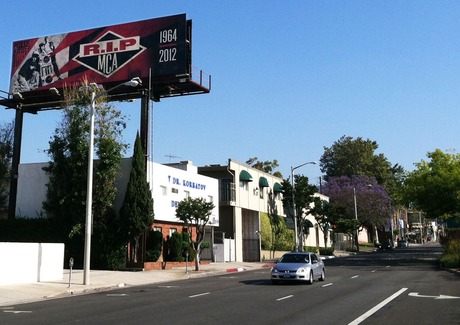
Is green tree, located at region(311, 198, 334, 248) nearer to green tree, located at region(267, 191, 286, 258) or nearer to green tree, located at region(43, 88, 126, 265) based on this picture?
green tree, located at region(267, 191, 286, 258)

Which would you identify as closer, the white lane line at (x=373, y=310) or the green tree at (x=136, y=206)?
the white lane line at (x=373, y=310)

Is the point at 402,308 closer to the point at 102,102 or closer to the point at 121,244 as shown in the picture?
the point at 121,244

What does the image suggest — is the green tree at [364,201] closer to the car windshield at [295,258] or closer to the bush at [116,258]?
the bush at [116,258]

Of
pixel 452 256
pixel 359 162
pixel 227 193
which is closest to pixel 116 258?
pixel 227 193

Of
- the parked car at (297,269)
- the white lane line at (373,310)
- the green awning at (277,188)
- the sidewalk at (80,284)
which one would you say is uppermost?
the green awning at (277,188)

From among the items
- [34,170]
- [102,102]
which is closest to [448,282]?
[102,102]

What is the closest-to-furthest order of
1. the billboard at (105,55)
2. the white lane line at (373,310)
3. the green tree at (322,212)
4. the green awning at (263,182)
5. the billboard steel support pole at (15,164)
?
the white lane line at (373,310)
the billboard steel support pole at (15,164)
the billboard at (105,55)
the green awning at (263,182)
the green tree at (322,212)

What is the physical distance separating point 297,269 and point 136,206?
12320mm

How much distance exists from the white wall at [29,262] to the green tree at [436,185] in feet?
101

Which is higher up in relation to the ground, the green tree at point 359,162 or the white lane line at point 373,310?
the green tree at point 359,162

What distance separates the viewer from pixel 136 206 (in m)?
29.8

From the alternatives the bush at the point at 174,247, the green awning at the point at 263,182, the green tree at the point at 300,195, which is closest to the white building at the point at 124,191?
the bush at the point at 174,247

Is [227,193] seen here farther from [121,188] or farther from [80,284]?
[80,284]

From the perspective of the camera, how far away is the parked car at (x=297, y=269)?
20781 mm
